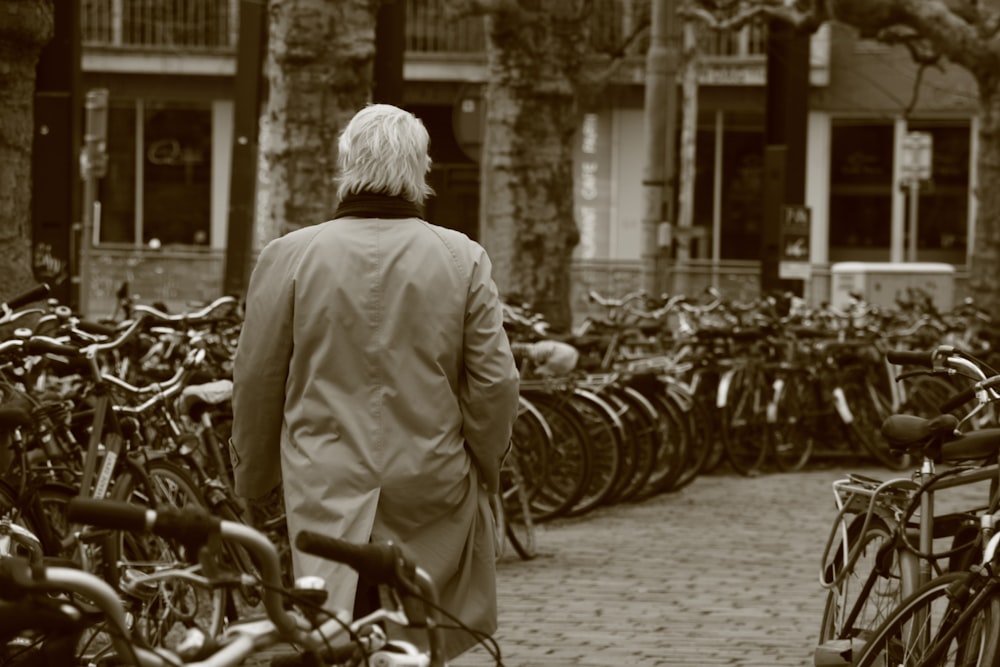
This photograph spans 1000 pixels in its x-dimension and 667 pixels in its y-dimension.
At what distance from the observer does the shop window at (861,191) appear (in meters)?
40.7

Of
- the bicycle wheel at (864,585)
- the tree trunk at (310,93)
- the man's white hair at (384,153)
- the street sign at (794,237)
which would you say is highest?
the tree trunk at (310,93)

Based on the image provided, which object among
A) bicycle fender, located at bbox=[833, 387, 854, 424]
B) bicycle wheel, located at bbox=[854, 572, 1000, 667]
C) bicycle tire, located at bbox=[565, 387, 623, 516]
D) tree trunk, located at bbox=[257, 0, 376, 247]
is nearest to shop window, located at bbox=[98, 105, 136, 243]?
bicycle fender, located at bbox=[833, 387, 854, 424]

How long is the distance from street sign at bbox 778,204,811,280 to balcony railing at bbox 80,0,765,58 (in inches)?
817

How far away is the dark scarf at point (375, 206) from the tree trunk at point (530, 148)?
10.9 metres

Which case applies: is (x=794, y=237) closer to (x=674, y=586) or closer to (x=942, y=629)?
(x=674, y=586)

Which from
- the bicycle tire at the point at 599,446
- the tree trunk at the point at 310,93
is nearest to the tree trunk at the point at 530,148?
the tree trunk at the point at 310,93

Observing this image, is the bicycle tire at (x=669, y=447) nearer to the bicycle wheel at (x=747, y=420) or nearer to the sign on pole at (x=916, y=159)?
the bicycle wheel at (x=747, y=420)

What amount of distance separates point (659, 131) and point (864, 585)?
1482cm

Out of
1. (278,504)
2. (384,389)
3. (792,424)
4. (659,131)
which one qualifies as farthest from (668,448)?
(384,389)

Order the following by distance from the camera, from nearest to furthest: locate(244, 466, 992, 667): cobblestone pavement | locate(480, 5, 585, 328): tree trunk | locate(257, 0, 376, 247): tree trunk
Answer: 1. locate(244, 466, 992, 667): cobblestone pavement
2. locate(257, 0, 376, 247): tree trunk
3. locate(480, 5, 585, 328): tree trunk

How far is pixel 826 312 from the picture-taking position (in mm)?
17203

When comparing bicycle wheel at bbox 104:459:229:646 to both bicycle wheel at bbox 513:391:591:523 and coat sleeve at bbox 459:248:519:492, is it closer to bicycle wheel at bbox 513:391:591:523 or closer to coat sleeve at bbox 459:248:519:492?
coat sleeve at bbox 459:248:519:492

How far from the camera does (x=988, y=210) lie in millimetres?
21328

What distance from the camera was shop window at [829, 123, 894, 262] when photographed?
40.7m
